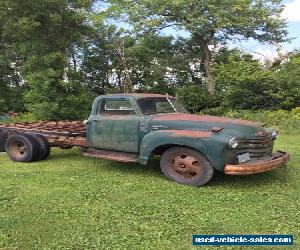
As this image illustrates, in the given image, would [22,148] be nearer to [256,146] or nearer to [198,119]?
[198,119]

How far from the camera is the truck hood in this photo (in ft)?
21.6

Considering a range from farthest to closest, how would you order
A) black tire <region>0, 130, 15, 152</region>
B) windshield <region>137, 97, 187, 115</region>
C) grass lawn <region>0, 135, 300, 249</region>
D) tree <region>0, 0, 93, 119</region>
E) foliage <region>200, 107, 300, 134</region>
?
1. tree <region>0, 0, 93, 119</region>
2. foliage <region>200, 107, 300, 134</region>
3. black tire <region>0, 130, 15, 152</region>
4. windshield <region>137, 97, 187, 115</region>
5. grass lawn <region>0, 135, 300, 249</region>

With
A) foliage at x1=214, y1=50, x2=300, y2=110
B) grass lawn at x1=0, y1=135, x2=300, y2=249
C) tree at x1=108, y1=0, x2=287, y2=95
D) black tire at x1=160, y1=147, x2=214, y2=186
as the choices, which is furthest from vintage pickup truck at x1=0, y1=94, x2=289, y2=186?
tree at x1=108, y1=0, x2=287, y2=95

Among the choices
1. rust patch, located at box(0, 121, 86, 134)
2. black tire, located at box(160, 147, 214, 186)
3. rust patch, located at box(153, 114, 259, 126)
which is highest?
rust patch, located at box(153, 114, 259, 126)

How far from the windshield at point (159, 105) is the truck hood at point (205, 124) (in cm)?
30

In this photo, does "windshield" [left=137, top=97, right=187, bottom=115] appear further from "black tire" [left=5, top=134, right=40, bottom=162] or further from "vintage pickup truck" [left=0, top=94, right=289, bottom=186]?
"black tire" [left=5, top=134, right=40, bottom=162]

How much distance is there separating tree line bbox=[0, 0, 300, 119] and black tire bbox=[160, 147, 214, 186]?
1346 centimetres

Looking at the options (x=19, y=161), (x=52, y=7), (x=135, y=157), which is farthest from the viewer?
(x=52, y=7)

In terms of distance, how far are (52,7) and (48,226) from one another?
17018mm

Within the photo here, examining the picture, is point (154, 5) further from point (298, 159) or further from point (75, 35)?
point (298, 159)

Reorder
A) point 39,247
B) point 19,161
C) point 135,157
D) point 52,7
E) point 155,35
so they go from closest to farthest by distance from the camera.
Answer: point 39,247, point 135,157, point 19,161, point 52,7, point 155,35

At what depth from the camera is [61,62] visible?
2019cm

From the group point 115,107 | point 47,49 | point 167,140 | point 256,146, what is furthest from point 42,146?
point 47,49

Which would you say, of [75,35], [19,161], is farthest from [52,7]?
[19,161]
